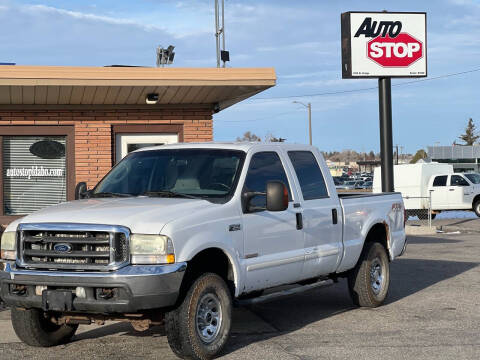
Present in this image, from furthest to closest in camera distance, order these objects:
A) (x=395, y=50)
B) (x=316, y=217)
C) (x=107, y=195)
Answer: (x=395, y=50) < (x=316, y=217) < (x=107, y=195)

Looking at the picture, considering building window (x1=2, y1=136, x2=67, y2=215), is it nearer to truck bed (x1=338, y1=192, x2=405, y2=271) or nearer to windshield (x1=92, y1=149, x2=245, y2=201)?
truck bed (x1=338, y1=192, x2=405, y2=271)

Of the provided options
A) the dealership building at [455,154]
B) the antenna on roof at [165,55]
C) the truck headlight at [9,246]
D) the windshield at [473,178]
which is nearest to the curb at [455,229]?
the windshield at [473,178]

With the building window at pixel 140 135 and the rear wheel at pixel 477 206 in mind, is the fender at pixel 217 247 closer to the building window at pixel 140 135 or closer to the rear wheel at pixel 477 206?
the building window at pixel 140 135

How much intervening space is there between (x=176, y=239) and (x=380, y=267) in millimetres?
4457

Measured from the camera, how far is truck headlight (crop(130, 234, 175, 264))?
667cm

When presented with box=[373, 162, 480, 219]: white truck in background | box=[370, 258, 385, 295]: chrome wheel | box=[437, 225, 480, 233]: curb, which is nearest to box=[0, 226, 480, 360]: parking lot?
box=[370, 258, 385, 295]: chrome wheel

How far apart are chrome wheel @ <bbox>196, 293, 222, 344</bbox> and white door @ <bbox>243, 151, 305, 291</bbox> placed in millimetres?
545

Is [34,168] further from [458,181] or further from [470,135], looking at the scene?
[470,135]

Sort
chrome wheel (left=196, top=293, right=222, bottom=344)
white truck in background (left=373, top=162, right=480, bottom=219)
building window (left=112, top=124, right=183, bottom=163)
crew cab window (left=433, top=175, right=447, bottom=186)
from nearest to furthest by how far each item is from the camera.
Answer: chrome wheel (left=196, top=293, right=222, bottom=344) → building window (left=112, top=124, right=183, bottom=163) → white truck in background (left=373, top=162, right=480, bottom=219) → crew cab window (left=433, top=175, right=447, bottom=186)

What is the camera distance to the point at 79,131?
600 inches

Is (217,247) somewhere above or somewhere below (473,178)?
below

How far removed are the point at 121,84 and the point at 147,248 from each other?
6.97 metres

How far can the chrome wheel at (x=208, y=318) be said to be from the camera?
23.5ft

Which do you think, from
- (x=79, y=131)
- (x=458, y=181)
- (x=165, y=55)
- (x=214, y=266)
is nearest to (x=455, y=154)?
(x=458, y=181)
